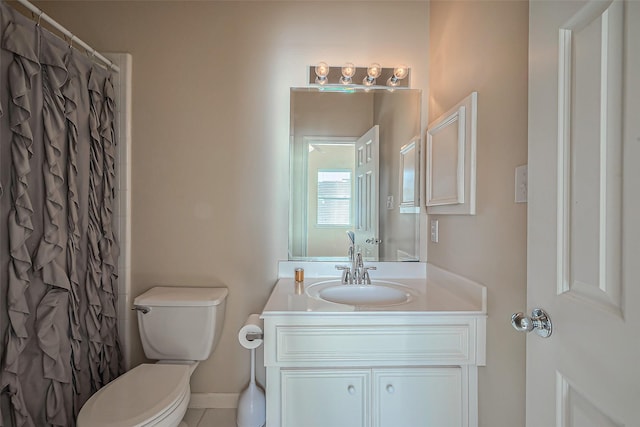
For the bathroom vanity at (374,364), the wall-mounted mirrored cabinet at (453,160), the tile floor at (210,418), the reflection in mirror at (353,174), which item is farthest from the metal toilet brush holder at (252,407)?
the wall-mounted mirrored cabinet at (453,160)

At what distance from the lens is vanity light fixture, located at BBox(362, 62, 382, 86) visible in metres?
1.79

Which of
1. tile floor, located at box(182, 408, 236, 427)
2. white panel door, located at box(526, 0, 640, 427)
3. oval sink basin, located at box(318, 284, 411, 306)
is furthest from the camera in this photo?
tile floor, located at box(182, 408, 236, 427)

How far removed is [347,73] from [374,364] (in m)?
1.50

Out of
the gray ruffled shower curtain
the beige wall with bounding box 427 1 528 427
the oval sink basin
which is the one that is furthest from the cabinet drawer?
the gray ruffled shower curtain

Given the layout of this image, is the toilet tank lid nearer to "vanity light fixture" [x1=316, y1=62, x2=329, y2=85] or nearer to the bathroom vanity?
the bathroom vanity

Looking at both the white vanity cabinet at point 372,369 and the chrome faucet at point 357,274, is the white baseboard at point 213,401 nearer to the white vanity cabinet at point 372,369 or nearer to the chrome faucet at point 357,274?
the white vanity cabinet at point 372,369

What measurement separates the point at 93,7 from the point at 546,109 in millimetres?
2327

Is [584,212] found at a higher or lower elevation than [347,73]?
lower

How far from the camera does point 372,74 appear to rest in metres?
1.80

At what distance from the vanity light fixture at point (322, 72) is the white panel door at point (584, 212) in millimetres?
1157

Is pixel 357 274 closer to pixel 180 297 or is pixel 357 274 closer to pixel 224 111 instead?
pixel 180 297

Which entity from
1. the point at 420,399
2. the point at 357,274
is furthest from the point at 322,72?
the point at 420,399

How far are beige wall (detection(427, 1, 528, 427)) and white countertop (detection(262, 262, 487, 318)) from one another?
0.28 feet

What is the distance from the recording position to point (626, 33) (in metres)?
0.54
